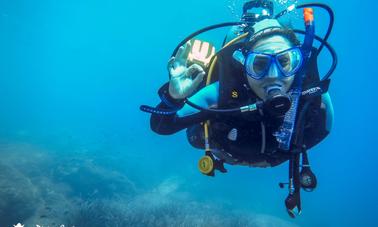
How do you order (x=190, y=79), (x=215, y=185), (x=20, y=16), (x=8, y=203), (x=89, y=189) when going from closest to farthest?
1. (x=190, y=79)
2. (x=8, y=203)
3. (x=89, y=189)
4. (x=215, y=185)
5. (x=20, y=16)

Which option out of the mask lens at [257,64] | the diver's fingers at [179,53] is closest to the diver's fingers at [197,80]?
the diver's fingers at [179,53]

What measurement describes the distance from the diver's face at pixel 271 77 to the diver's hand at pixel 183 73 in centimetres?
77

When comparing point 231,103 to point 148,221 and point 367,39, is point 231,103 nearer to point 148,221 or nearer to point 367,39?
point 148,221

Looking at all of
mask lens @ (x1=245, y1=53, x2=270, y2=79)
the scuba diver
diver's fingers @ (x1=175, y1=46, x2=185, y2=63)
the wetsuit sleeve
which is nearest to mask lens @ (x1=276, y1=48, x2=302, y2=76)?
the scuba diver

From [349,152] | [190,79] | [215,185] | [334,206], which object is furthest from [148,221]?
[349,152]

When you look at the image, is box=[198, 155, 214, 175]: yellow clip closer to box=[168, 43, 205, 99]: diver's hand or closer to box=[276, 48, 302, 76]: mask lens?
box=[168, 43, 205, 99]: diver's hand

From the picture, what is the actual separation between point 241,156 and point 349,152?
90303mm

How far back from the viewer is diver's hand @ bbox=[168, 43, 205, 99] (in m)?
3.31

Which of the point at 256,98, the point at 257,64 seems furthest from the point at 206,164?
the point at 257,64

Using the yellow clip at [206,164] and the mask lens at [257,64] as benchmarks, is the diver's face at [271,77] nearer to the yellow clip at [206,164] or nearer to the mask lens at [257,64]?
the mask lens at [257,64]

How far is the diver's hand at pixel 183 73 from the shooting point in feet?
10.9

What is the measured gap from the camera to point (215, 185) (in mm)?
23328

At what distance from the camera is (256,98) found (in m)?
3.91

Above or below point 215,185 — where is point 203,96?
below
